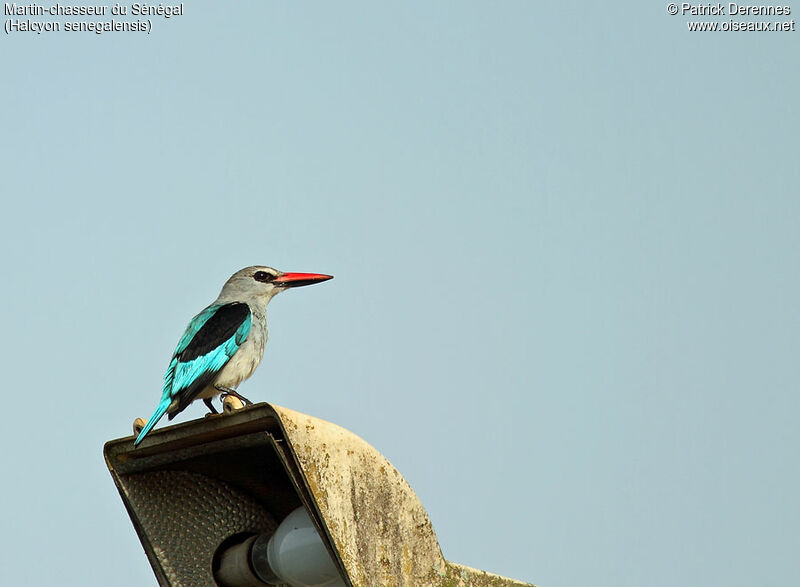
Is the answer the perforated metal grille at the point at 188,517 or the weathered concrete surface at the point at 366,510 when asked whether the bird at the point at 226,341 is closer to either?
the perforated metal grille at the point at 188,517

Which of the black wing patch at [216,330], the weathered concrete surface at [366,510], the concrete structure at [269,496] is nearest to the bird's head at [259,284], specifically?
the black wing patch at [216,330]

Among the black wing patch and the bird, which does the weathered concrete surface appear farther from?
the black wing patch

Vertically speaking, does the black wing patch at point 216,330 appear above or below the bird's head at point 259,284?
below

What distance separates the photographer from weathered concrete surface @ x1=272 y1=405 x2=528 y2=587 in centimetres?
258

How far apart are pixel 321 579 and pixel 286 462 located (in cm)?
46

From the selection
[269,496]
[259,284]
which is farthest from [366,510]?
[259,284]

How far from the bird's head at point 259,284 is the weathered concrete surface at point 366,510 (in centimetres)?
328

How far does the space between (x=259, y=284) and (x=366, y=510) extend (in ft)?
→ 11.7

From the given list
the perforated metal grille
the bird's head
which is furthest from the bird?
the perforated metal grille

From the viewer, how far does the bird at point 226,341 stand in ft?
16.2

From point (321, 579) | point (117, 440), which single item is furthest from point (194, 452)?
point (321, 579)

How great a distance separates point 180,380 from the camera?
494 cm

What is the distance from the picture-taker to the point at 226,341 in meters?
5.40

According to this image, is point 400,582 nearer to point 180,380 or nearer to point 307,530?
point 307,530
